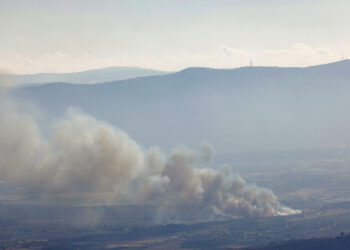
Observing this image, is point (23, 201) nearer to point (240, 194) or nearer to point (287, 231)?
point (240, 194)

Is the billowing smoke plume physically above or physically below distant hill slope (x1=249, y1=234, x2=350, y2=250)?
above

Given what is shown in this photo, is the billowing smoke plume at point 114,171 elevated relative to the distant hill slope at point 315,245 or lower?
elevated

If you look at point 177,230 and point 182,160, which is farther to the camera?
point 182,160

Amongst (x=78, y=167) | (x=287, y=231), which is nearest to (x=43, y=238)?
(x=78, y=167)

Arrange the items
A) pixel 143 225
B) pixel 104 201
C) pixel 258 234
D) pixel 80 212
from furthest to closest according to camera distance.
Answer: pixel 104 201, pixel 80 212, pixel 143 225, pixel 258 234

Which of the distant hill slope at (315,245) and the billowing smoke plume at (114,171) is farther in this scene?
the billowing smoke plume at (114,171)

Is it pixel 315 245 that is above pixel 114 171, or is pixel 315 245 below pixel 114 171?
below

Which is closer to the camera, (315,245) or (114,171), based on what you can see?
(315,245)

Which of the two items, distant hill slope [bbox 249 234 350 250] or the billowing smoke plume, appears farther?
the billowing smoke plume
